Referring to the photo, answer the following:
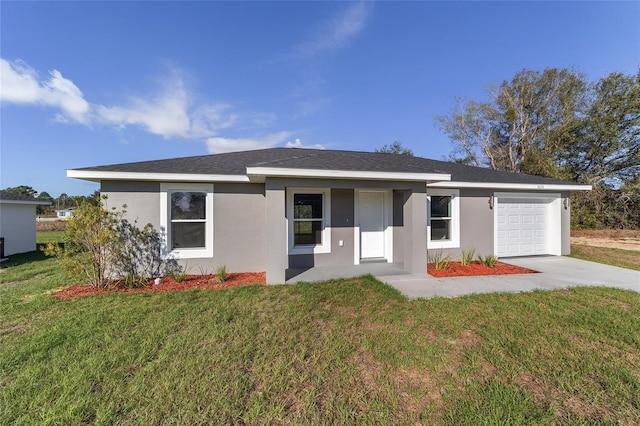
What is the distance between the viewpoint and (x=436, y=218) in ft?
28.3

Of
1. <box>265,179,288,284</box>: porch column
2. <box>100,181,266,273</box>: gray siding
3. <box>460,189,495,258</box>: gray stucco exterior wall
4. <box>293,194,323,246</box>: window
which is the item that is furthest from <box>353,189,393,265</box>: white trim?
<box>100,181,266,273</box>: gray siding

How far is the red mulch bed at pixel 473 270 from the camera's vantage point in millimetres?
6921

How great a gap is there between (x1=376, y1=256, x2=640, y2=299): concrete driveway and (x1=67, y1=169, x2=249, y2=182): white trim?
4.88 metres

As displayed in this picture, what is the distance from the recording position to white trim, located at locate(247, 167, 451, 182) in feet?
18.5

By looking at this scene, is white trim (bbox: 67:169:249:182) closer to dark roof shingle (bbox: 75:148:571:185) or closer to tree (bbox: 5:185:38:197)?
dark roof shingle (bbox: 75:148:571:185)

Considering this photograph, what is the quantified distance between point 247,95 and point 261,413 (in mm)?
13723

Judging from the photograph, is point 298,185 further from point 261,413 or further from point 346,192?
point 261,413

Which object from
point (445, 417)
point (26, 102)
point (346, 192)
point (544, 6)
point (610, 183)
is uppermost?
point (544, 6)

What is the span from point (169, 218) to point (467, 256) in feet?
30.3

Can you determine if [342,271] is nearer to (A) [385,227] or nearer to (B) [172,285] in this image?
(A) [385,227]

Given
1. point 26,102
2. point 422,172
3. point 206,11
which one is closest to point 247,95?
point 206,11

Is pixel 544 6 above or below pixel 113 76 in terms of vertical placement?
above

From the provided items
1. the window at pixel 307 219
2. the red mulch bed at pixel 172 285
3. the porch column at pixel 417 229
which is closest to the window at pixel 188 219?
the red mulch bed at pixel 172 285

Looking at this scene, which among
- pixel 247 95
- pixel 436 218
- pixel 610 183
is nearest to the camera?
pixel 436 218
